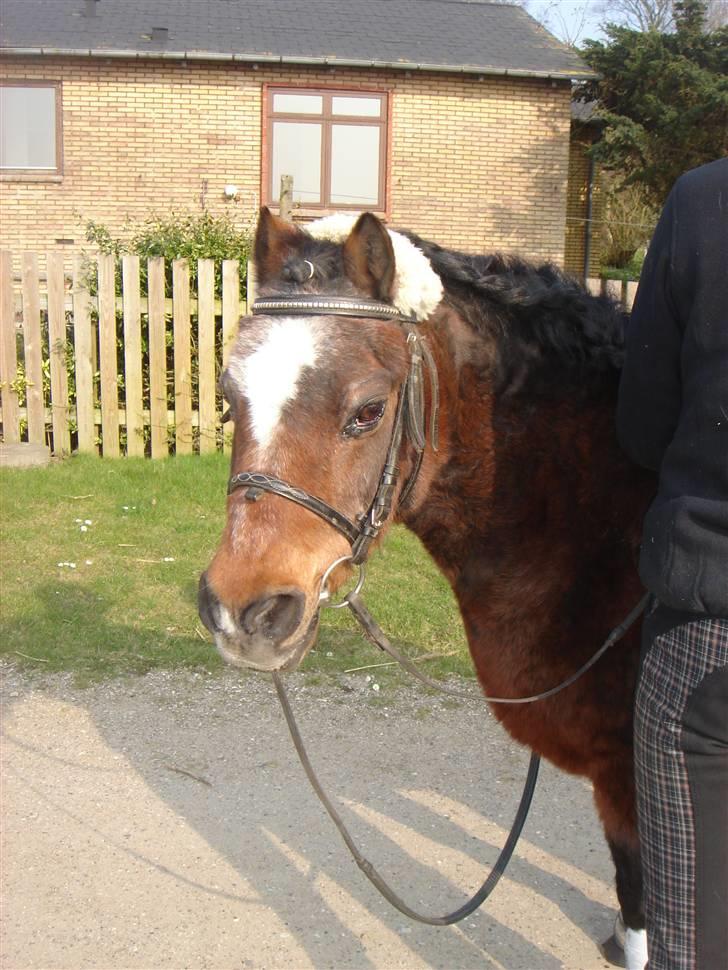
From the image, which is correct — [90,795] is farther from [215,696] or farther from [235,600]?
[235,600]

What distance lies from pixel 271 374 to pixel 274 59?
16389mm

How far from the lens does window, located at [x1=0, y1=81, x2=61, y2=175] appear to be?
17062mm

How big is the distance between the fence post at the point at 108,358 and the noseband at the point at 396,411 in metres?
6.98

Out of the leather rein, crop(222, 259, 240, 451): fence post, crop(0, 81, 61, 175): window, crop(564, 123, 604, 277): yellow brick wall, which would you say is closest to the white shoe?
the leather rein

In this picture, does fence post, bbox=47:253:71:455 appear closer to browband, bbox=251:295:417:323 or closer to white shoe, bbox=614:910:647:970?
browband, bbox=251:295:417:323

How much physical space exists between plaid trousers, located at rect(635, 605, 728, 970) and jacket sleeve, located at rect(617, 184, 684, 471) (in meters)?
0.40

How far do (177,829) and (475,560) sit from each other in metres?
1.99

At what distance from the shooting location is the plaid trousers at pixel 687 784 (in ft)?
5.51

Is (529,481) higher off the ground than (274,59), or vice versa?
(274,59)

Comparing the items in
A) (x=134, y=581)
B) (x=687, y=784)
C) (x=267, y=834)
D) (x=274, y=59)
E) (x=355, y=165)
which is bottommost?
(x=267, y=834)

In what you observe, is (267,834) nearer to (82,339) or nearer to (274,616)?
(274,616)

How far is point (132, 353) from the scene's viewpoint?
28.6 feet

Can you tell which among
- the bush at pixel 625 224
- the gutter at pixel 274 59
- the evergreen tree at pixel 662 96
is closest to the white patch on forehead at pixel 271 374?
the gutter at pixel 274 59

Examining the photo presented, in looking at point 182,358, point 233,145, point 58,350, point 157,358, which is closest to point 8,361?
point 58,350
